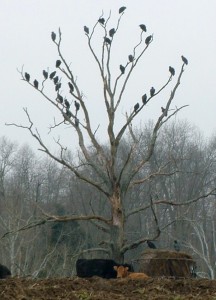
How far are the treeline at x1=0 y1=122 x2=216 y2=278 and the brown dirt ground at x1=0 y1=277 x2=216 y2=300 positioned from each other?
61.7 ft

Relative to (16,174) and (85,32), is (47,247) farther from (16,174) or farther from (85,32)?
(16,174)

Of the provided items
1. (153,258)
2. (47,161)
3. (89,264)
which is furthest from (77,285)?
(47,161)

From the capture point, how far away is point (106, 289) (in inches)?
295

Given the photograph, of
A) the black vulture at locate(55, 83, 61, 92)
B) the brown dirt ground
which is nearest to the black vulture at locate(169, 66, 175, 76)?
the black vulture at locate(55, 83, 61, 92)

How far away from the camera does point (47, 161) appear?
56.0m

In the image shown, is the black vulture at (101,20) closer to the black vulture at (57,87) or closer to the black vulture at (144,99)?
the black vulture at (57,87)

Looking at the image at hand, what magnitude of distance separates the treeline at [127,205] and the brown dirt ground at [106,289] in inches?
740

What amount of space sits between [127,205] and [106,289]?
3335 cm

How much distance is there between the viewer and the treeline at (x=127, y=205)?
31609 millimetres

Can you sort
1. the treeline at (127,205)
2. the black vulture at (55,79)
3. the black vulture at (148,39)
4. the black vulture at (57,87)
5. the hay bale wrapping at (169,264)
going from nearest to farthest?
1. the hay bale wrapping at (169,264)
2. the black vulture at (55,79)
3. the black vulture at (57,87)
4. the black vulture at (148,39)
5. the treeline at (127,205)

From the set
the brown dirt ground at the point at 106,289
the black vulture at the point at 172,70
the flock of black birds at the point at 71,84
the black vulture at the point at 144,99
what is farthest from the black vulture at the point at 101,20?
the brown dirt ground at the point at 106,289

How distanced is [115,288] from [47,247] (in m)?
24.5

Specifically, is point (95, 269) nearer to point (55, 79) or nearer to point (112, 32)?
point (55, 79)

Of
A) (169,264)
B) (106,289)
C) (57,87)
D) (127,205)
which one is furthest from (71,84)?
(127,205)
